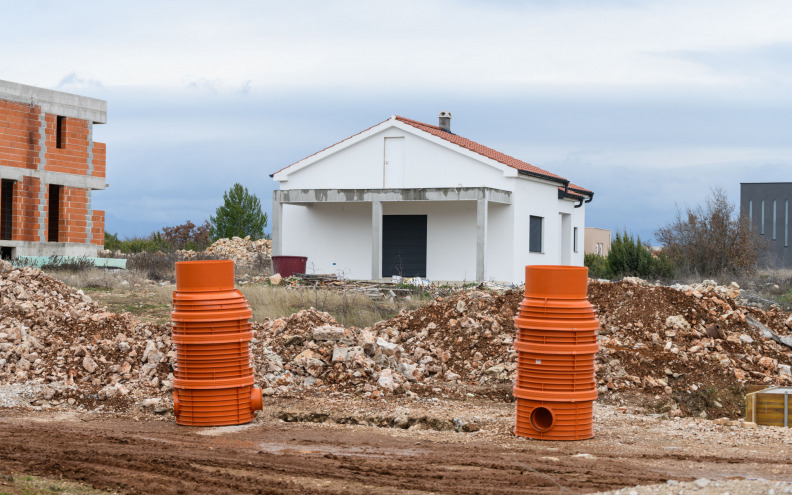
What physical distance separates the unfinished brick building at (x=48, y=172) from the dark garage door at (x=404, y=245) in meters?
10.1

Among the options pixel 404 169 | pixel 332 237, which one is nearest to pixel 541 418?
pixel 404 169

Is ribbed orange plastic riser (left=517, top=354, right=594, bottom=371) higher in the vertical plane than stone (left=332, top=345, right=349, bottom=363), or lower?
higher

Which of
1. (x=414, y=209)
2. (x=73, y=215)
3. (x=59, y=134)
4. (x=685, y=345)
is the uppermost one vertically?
(x=59, y=134)

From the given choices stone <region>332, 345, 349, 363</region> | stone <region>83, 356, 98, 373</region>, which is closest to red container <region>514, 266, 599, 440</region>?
stone <region>332, 345, 349, 363</region>

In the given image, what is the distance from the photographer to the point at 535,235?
30984mm

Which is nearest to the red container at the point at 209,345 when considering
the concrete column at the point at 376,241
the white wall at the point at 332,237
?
the concrete column at the point at 376,241

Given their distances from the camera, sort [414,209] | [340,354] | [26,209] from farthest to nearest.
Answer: [414,209] → [26,209] → [340,354]

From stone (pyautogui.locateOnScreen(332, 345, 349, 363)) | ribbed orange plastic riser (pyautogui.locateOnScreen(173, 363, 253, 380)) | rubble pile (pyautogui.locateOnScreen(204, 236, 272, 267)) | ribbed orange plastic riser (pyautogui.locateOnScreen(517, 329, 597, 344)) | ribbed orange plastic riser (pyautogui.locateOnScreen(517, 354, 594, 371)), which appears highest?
rubble pile (pyautogui.locateOnScreen(204, 236, 272, 267))

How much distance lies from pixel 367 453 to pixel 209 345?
2.23 meters

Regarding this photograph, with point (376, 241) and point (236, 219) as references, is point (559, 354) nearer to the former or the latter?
point (376, 241)

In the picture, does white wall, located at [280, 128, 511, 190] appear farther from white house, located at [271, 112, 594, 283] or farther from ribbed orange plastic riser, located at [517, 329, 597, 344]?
ribbed orange plastic riser, located at [517, 329, 597, 344]

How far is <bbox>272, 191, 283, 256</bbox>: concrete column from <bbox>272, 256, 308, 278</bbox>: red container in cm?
178

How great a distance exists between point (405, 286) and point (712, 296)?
38.8 ft

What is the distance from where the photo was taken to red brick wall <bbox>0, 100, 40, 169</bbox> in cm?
2817
